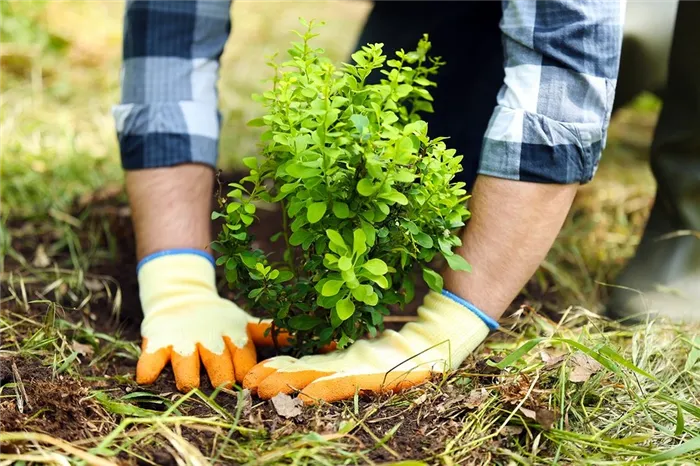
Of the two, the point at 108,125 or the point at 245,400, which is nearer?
the point at 245,400

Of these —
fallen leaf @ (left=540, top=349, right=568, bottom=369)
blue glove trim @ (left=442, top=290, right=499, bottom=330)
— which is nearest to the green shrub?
blue glove trim @ (left=442, top=290, right=499, bottom=330)

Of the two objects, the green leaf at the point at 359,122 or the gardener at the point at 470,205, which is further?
the gardener at the point at 470,205

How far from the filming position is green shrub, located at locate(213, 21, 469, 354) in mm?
1102

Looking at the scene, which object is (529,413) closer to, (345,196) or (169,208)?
(345,196)

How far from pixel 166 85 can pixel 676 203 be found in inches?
52.6

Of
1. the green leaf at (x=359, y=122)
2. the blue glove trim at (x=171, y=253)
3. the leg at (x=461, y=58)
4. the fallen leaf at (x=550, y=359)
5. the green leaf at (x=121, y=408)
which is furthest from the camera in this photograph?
the leg at (x=461, y=58)

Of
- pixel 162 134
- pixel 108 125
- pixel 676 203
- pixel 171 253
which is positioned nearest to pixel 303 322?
pixel 171 253

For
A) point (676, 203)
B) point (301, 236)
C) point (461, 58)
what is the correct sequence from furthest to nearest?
point (461, 58) < point (676, 203) < point (301, 236)

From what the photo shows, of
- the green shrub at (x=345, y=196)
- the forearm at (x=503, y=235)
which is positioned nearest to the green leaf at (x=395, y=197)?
the green shrub at (x=345, y=196)

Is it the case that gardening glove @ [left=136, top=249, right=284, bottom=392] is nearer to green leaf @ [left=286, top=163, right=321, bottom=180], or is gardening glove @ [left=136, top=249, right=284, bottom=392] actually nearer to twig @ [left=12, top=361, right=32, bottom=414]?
twig @ [left=12, top=361, right=32, bottom=414]

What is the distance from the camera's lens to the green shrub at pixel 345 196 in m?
1.10

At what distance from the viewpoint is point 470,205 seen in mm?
1397

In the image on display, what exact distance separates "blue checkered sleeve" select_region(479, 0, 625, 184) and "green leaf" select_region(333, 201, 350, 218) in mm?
358

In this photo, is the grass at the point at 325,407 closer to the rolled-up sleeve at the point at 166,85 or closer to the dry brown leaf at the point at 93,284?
the dry brown leaf at the point at 93,284
